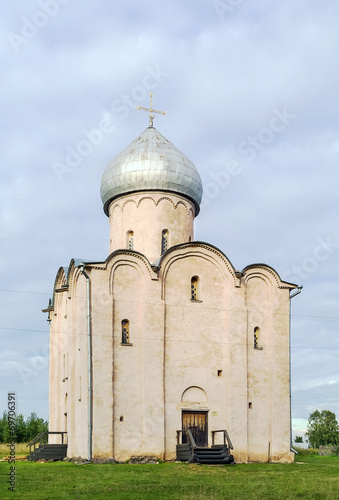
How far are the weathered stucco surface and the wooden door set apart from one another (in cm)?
25

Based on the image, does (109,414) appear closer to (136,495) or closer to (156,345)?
(156,345)

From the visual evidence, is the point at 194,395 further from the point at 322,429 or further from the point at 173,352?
the point at 322,429

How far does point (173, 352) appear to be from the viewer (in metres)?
22.7

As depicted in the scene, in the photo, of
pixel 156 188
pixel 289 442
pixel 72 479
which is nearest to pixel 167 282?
pixel 156 188

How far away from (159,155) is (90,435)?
37.2ft

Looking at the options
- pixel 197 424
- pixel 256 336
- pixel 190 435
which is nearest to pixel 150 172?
pixel 256 336

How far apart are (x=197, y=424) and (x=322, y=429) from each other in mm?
34373

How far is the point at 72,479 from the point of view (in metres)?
15.8

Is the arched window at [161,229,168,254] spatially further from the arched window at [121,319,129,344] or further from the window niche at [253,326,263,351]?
the window niche at [253,326,263,351]

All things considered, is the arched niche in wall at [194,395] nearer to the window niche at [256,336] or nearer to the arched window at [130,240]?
the window niche at [256,336]

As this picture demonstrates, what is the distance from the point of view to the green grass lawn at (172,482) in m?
12.9

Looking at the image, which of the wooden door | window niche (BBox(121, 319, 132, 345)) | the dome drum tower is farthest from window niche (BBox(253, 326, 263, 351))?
window niche (BBox(121, 319, 132, 345))

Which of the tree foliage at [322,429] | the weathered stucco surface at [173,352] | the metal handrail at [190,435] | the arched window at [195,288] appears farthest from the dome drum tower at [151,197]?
the tree foliage at [322,429]

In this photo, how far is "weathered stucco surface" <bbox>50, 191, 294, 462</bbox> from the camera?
2142 cm
